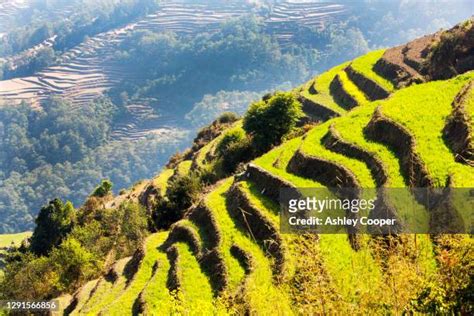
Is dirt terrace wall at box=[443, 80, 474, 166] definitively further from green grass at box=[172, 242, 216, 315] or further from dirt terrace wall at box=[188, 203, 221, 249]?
green grass at box=[172, 242, 216, 315]

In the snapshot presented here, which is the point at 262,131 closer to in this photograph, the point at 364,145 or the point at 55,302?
the point at 364,145

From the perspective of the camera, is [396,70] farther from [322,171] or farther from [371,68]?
[322,171]

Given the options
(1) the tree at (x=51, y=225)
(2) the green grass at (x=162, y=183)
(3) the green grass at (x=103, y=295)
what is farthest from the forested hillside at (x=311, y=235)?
(1) the tree at (x=51, y=225)

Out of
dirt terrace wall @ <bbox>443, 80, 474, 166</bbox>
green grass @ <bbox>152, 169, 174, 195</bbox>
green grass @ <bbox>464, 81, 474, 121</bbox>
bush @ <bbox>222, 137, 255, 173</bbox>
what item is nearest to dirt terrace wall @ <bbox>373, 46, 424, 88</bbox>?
bush @ <bbox>222, 137, 255, 173</bbox>

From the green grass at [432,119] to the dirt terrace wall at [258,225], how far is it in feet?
22.8

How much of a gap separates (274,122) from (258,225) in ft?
59.2

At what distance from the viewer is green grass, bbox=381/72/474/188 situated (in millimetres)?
19562

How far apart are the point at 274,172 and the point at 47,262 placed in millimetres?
21915

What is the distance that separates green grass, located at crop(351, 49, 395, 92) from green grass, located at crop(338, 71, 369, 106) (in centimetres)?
137

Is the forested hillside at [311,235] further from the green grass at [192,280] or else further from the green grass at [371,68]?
the green grass at [371,68]

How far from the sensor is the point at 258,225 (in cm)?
2442

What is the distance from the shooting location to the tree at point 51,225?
54.8 m

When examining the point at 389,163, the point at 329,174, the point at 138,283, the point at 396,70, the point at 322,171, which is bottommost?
the point at 138,283

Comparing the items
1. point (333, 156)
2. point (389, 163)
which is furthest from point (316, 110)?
point (389, 163)
